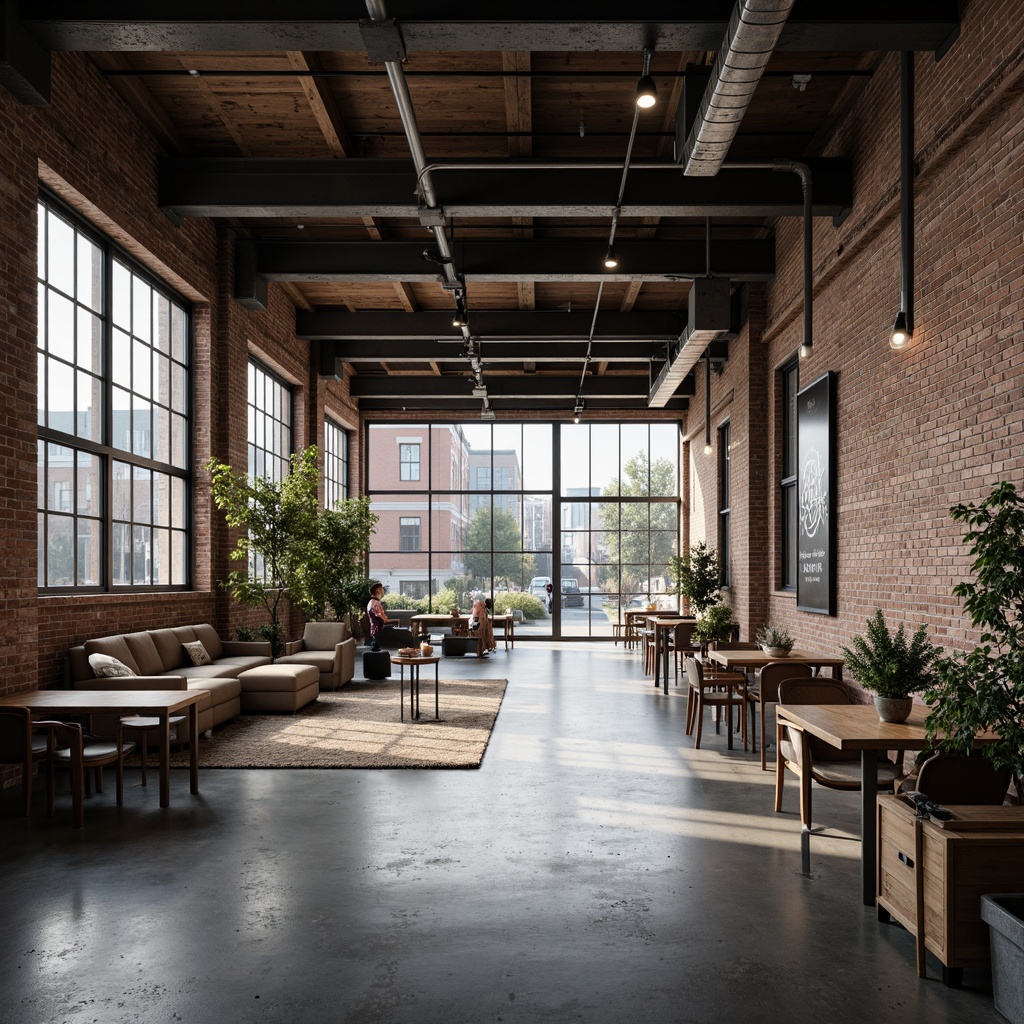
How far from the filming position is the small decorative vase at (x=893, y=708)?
4.92 metres

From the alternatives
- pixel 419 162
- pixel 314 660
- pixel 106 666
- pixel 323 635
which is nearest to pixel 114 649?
pixel 106 666

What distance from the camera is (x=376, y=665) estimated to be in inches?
513

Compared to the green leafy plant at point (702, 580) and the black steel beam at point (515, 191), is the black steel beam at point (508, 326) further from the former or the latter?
the black steel beam at point (515, 191)

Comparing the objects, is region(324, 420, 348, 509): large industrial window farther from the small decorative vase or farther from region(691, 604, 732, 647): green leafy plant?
the small decorative vase

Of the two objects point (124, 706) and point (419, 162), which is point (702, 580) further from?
point (124, 706)

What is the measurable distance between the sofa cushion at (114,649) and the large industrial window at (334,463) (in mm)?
8206

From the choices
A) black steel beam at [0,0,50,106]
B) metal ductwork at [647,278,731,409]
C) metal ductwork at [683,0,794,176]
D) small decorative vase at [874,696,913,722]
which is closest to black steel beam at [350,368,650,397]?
metal ductwork at [647,278,731,409]

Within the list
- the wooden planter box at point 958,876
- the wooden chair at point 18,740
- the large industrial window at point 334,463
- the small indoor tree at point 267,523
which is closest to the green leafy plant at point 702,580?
the small indoor tree at point 267,523

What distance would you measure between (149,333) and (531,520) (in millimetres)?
11433

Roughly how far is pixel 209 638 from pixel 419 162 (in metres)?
5.70

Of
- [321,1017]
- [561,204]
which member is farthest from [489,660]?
[321,1017]

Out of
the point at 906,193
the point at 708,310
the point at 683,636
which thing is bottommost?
the point at 683,636

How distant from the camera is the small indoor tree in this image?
34.6ft

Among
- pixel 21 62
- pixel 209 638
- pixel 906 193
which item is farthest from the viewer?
pixel 209 638
